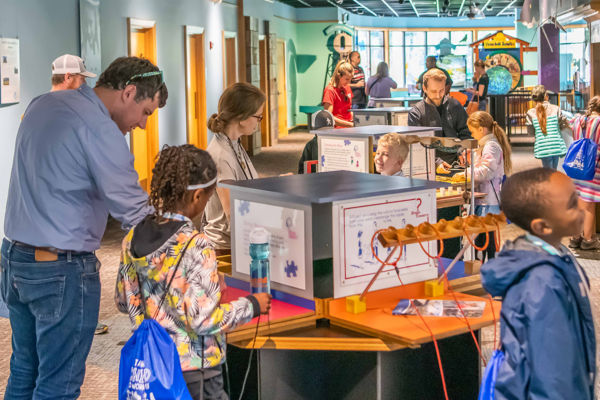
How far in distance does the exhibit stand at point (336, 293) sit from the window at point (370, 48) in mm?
21323

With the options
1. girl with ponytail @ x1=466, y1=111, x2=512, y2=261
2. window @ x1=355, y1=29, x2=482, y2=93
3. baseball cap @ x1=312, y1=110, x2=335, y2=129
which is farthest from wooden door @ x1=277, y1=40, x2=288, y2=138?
girl with ponytail @ x1=466, y1=111, x2=512, y2=261

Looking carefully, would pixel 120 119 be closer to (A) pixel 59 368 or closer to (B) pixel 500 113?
(A) pixel 59 368

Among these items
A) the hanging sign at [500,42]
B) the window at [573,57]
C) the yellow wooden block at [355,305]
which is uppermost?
the hanging sign at [500,42]

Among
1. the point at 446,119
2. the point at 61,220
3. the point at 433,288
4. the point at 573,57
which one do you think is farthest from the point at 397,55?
the point at 61,220

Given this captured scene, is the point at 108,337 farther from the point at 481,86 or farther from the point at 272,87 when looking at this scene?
the point at 272,87

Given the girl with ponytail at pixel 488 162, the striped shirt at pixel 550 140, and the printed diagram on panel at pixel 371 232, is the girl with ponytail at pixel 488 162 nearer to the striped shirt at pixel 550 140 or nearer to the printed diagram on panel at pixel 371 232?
the printed diagram on panel at pixel 371 232

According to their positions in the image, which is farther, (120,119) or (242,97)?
(242,97)

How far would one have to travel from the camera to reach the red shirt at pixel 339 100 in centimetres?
727

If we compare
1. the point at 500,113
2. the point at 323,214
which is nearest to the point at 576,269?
the point at 323,214

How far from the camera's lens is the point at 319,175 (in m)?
2.67

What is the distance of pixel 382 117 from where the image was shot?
7.42m

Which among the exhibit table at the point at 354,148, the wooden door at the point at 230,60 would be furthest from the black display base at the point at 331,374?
the wooden door at the point at 230,60

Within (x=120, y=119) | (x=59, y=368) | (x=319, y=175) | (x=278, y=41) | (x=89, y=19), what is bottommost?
(x=59, y=368)

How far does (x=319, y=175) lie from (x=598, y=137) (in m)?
3.80
